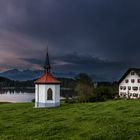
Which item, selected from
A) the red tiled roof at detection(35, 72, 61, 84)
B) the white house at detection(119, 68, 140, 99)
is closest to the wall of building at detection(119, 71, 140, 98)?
the white house at detection(119, 68, 140, 99)

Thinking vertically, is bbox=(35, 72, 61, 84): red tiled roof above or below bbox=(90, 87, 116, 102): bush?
above

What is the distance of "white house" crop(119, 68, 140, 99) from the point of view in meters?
73.3

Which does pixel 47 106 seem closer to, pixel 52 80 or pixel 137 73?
pixel 52 80

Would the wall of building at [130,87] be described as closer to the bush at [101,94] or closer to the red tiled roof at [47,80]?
the bush at [101,94]

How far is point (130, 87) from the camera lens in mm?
76000

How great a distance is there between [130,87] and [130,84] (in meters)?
0.84

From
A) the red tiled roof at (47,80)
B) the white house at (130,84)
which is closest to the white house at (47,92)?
the red tiled roof at (47,80)

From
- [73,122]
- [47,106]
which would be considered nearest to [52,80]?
[47,106]

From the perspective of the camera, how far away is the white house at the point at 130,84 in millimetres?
73344

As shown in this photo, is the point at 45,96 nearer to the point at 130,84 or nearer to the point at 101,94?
the point at 101,94

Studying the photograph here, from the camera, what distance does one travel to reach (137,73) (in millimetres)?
72375

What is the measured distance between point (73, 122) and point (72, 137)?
5.03 meters

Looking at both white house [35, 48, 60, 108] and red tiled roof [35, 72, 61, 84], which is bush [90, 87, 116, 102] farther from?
white house [35, 48, 60, 108]

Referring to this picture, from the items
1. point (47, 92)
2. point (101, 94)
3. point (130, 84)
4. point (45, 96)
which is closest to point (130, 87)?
point (130, 84)
